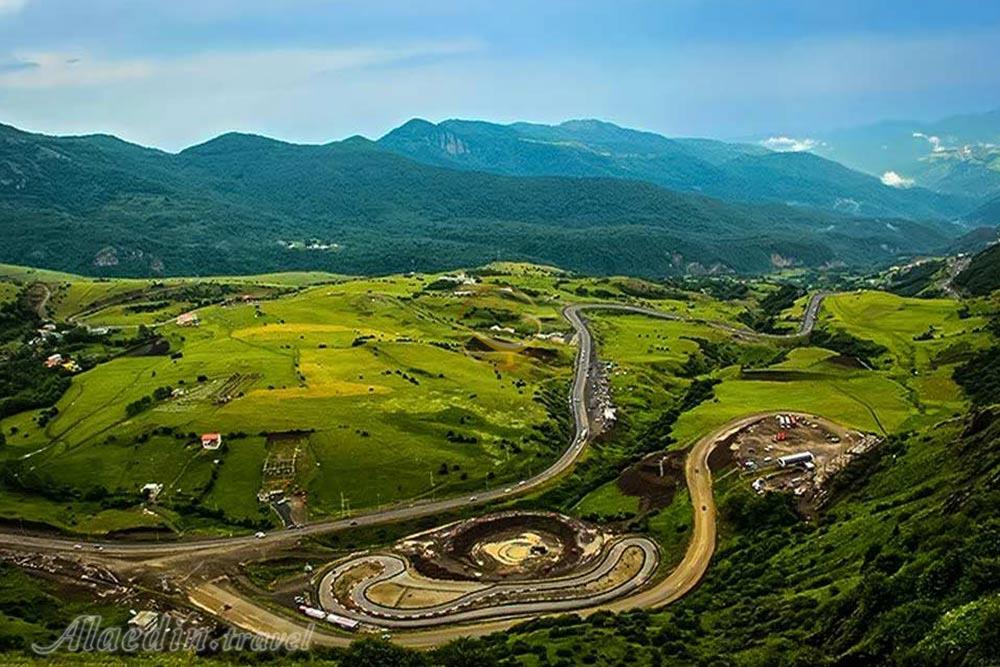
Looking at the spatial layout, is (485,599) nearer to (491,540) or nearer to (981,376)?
(491,540)

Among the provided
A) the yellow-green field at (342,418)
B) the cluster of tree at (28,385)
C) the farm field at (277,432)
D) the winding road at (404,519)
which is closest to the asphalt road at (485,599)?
the winding road at (404,519)

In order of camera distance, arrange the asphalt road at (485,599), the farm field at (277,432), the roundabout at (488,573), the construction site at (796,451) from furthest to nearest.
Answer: the farm field at (277,432), the construction site at (796,451), the roundabout at (488,573), the asphalt road at (485,599)

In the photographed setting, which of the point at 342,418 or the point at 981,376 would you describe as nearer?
the point at 342,418

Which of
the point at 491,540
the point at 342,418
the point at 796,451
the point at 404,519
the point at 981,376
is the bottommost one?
the point at 404,519

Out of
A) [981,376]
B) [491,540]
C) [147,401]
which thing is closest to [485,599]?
[491,540]

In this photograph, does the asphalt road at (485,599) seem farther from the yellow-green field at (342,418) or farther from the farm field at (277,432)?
the farm field at (277,432)

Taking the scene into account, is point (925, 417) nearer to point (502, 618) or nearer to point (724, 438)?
point (724, 438)

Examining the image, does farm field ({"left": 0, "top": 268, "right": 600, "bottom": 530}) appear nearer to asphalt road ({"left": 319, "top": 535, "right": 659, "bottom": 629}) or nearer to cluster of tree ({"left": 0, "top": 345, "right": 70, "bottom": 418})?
cluster of tree ({"left": 0, "top": 345, "right": 70, "bottom": 418})

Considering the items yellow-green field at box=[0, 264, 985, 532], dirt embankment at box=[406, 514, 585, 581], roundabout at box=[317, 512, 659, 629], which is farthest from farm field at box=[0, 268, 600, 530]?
roundabout at box=[317, 512, 659, 629]
